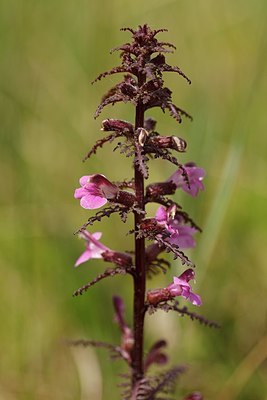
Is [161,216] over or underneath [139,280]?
over

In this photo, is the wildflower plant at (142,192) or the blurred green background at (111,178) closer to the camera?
the wildflower plant at (142,192)

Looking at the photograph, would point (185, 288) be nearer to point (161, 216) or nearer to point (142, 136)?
point (161, 216)

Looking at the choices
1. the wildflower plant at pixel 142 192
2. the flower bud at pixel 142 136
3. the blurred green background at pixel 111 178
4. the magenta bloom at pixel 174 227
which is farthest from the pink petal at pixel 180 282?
the blurred green background at pixel 111 178

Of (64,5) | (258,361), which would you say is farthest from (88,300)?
(64,5)

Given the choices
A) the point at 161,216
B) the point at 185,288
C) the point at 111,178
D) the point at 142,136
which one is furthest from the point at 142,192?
the point at 111,178

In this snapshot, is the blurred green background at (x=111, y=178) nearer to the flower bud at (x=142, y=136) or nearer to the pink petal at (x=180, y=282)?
the pink petal at (x=180, y=282)

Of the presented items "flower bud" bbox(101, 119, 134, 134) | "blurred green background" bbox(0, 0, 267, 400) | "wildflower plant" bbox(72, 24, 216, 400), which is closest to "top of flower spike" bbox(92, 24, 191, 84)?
"wildflower plant" bbox(72, 24, 216, 400)

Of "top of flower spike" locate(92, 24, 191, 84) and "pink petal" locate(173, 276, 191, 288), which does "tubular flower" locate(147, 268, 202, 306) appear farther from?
"top of flower spike" locate(92, 24, 191, 84)
